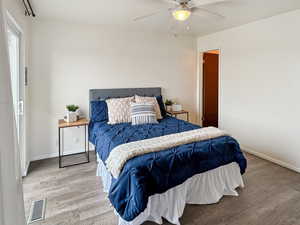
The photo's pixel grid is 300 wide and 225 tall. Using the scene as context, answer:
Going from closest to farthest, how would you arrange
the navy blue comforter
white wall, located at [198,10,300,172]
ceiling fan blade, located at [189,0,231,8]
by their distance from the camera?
the navy blue comforter, ceiling fan blade, located at [189,0,231,8], white wall, located at [198,10,300,172]

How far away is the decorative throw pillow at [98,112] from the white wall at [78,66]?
0.35 meters

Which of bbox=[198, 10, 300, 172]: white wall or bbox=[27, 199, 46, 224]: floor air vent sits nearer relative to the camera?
bbox=[27, 199, 46, 224]: floor air vent

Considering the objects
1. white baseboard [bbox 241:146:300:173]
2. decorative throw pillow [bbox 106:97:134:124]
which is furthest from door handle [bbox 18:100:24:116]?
white baseboard [bbox 241:146:300:173]

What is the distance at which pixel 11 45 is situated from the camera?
8.20ft

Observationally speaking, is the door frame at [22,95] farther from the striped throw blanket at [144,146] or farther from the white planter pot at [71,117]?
the striped throw blanket at [144,146]

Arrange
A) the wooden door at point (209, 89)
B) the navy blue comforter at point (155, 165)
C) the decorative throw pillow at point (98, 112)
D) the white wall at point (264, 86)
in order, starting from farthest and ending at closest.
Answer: the wooden door at point (209, 89)
the decorative throw pillow at point (98, 112)
the white wall at point (264, 86)
the navy blue comforter at point (155, 165)

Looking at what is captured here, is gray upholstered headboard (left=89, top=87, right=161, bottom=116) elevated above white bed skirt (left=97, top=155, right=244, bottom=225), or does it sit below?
above

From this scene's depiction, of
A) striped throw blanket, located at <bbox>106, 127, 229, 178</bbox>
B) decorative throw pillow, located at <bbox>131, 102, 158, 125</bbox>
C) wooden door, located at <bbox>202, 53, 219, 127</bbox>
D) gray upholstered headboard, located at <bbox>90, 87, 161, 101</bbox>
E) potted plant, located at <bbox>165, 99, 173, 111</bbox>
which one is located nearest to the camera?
striped throw blanket, located at <bbox>106, 127, 229, 178</bbox>

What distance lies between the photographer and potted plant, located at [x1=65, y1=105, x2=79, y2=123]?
3.21 m

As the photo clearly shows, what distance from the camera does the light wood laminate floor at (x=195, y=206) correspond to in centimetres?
190

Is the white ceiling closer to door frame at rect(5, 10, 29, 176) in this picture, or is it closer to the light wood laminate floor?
door frame at rect(5, 10, 29, 176)

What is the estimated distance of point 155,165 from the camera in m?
1.74

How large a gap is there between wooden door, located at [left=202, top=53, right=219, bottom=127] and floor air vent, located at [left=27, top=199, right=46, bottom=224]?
401cm

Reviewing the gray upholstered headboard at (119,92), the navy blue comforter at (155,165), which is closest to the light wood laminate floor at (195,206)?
the navy blue comforter at (155,165)
